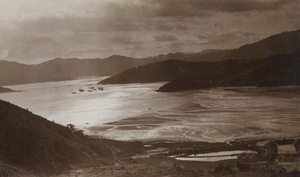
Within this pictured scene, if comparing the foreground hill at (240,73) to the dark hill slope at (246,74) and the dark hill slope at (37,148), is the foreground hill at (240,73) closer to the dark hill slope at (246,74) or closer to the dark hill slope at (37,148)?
the dark hill slope at (246,74)

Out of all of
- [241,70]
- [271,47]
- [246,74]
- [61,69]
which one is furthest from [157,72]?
[61,69]

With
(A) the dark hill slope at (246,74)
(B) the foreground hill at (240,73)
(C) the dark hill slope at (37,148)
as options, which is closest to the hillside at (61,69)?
(B) the foreground hill at (240,73)

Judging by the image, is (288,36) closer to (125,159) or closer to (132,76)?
(132,76)

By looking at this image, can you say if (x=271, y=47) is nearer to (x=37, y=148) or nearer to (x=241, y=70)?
(x=241, y=70)

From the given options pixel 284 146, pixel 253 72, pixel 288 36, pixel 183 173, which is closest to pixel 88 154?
pixel 183 173

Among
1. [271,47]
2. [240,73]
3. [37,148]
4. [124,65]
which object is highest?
[124,65]

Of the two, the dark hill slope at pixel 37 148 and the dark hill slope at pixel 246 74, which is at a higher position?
the dark hill slope at pixel 246 74
